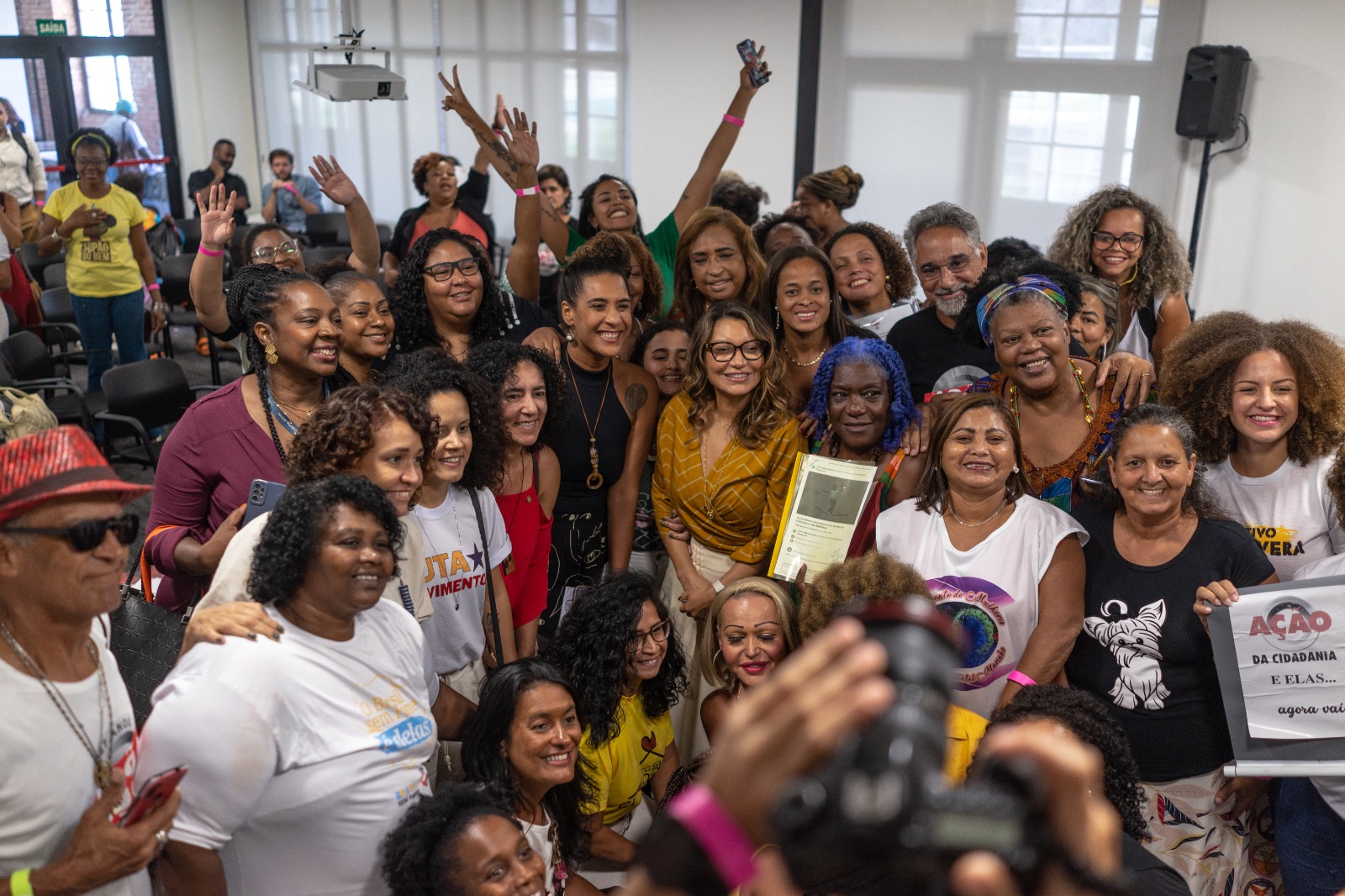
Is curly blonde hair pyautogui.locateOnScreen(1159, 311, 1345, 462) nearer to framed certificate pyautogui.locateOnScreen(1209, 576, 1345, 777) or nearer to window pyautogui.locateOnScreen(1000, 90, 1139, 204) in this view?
framed certificate pyautogui.locateOnScreen(1209, 576, 1345, 777)

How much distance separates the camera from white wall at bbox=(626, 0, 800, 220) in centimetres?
835

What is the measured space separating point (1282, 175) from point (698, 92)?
14.6 feet

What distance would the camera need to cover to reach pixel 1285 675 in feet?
8.09

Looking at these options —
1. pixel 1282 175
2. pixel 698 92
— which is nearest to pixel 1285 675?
pixel 1282 175

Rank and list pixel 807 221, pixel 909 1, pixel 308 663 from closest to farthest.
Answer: pixel 308 663
pixel 807 221
pixel 909 1

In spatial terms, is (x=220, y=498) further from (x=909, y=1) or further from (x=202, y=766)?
(x=909, y=1)

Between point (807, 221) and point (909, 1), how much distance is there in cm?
327

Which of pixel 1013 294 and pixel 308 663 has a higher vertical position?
pixel 1013 294

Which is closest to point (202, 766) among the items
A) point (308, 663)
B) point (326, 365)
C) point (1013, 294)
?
point (308, 663)

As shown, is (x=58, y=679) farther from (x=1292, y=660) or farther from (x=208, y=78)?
(x=208, y=78)

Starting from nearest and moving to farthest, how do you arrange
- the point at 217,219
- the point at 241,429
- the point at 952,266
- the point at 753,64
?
1. the point at 241,429
2. the point at 217,219
3. the point at 952,266
4. the point at 753,64

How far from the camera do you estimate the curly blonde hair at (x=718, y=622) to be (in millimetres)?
2902

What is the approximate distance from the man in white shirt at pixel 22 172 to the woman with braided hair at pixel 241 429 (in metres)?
5.91

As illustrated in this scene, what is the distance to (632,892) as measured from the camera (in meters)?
0.82
